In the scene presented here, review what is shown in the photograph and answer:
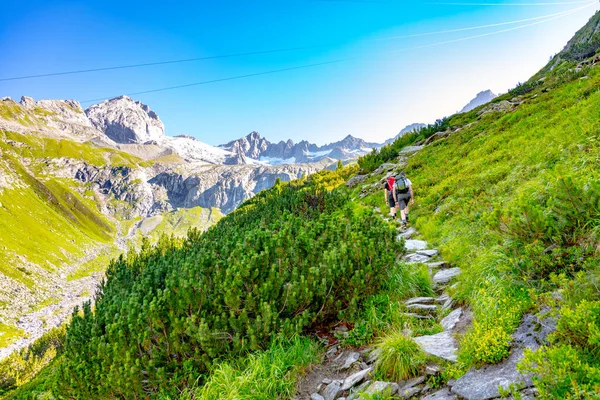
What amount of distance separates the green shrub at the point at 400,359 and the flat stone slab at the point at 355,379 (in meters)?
0.17

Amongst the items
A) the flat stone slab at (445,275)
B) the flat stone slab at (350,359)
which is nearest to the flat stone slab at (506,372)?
the flat stone slab at (350,359)

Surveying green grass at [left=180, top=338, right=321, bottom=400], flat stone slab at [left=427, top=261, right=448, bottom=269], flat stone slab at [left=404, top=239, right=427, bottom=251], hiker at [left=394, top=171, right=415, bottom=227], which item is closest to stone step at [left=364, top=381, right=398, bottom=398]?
green grass at [left=180, top=338, right=321, bottom=400]

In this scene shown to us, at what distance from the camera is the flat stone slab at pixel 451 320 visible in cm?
441

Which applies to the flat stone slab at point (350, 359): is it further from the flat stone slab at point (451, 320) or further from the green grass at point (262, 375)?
the flat stone slab at point (451, 320)

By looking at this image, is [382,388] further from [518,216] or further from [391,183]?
[391,183]

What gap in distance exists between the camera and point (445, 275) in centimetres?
623

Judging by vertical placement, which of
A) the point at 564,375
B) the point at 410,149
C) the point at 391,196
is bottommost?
the point at 564,375

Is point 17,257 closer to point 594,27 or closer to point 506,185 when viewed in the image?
point 506,185

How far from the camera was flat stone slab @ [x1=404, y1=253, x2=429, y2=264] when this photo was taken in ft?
23.8

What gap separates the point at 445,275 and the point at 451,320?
71.6 inches

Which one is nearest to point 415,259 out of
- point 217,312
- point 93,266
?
point 217,312

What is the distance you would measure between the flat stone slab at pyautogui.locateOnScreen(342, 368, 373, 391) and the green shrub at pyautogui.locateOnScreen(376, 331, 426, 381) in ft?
0.57

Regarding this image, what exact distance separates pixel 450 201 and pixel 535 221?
650 centimetres

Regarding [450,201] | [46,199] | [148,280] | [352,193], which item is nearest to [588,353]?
[148,280]
